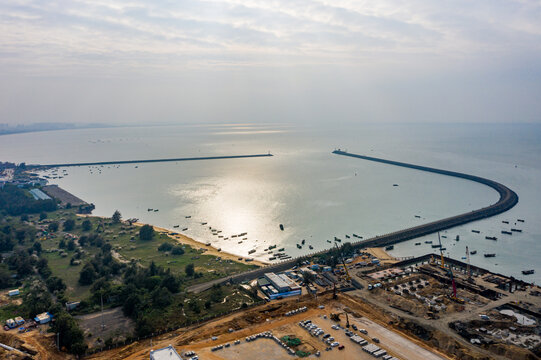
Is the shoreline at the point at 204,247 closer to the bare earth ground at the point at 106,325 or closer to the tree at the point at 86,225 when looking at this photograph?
the tree at the point at 86,225

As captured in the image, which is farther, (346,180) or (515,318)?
(346,180)

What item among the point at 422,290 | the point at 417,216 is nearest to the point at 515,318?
the point at 422,290

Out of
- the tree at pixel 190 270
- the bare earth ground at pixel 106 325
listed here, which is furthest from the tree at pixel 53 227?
the bare earth ground at pixel 106 325

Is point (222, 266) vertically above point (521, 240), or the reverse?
point (222, 266)

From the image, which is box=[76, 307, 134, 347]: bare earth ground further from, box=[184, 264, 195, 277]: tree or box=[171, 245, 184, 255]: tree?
box=[171, 245, 184, 255]: tree

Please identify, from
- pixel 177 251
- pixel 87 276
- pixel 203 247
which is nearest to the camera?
pixel 87 276

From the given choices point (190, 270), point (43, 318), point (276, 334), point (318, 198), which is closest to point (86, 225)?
point (190, 270)

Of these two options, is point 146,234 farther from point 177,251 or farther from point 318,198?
point 318,198

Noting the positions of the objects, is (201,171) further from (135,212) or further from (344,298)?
(344,298)

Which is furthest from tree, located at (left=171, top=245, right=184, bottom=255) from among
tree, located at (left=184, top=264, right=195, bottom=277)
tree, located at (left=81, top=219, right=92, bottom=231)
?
tree, located at (left=81, top=219, right=92, bottom=231)
